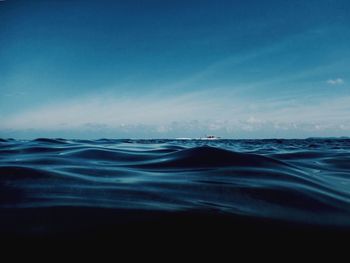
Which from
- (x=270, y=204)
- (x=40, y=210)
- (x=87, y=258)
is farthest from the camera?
(x=270, y=204)

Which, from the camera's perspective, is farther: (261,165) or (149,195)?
(261,165)

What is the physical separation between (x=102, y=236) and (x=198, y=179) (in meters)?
2.07

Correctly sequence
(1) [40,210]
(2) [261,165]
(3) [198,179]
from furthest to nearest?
(2) [261,165] → (3) [198,179] → (1) [40,210]

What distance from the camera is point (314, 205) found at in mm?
2416

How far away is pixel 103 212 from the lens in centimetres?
194

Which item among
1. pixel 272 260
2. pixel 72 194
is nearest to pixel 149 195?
pixel 72 194

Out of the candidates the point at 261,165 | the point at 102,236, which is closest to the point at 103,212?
the point at 102,236

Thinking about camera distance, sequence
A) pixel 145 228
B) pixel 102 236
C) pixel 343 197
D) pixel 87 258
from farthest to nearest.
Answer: pixel 343 197 → pixel 145 228 → pixel 102 236 → pixel 87 258

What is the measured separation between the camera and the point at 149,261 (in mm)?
1301

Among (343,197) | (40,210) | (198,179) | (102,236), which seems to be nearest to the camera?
(102,236)

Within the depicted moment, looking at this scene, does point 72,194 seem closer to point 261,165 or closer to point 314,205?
point 314,205

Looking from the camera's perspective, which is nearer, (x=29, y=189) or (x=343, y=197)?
(x=29, y=189)

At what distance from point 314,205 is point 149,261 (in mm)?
1982

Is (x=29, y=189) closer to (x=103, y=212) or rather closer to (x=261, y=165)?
(x=103, y=212)
